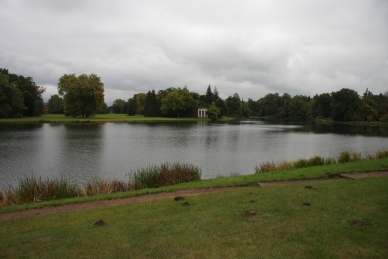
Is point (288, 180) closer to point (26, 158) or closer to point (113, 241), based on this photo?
point (113, 241)

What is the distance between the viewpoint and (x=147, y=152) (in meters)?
29.6

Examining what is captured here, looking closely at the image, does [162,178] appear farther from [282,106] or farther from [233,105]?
[282,106]

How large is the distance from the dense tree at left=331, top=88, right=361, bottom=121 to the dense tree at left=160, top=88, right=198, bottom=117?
55.8 meters

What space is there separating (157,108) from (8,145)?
82.5m

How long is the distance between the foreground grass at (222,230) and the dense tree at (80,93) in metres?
76.0

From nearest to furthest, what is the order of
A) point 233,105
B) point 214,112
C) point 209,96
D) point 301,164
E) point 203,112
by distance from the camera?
point 301,164 < point 214,112 < point 203,112 < point 233,105 < point 209,96

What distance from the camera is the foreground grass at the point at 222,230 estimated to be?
5.16 metres

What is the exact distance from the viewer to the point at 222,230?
6.21 metres

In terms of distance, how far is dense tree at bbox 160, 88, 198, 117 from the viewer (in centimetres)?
10919

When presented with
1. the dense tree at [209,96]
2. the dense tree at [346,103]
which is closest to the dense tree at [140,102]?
the dense tree at [209,96]

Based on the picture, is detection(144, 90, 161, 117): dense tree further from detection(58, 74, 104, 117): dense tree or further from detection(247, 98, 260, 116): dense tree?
Answer: detection(247, 98, 260, 116): dense tree

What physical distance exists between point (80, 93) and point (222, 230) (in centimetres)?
8213

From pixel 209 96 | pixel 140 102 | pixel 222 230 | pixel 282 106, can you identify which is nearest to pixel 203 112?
pixel 209 96

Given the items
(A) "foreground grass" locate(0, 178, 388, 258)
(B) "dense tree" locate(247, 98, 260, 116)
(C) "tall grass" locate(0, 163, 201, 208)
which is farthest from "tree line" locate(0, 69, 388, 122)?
(A) "foreground grass" locate(0, 178, 388, 258)
